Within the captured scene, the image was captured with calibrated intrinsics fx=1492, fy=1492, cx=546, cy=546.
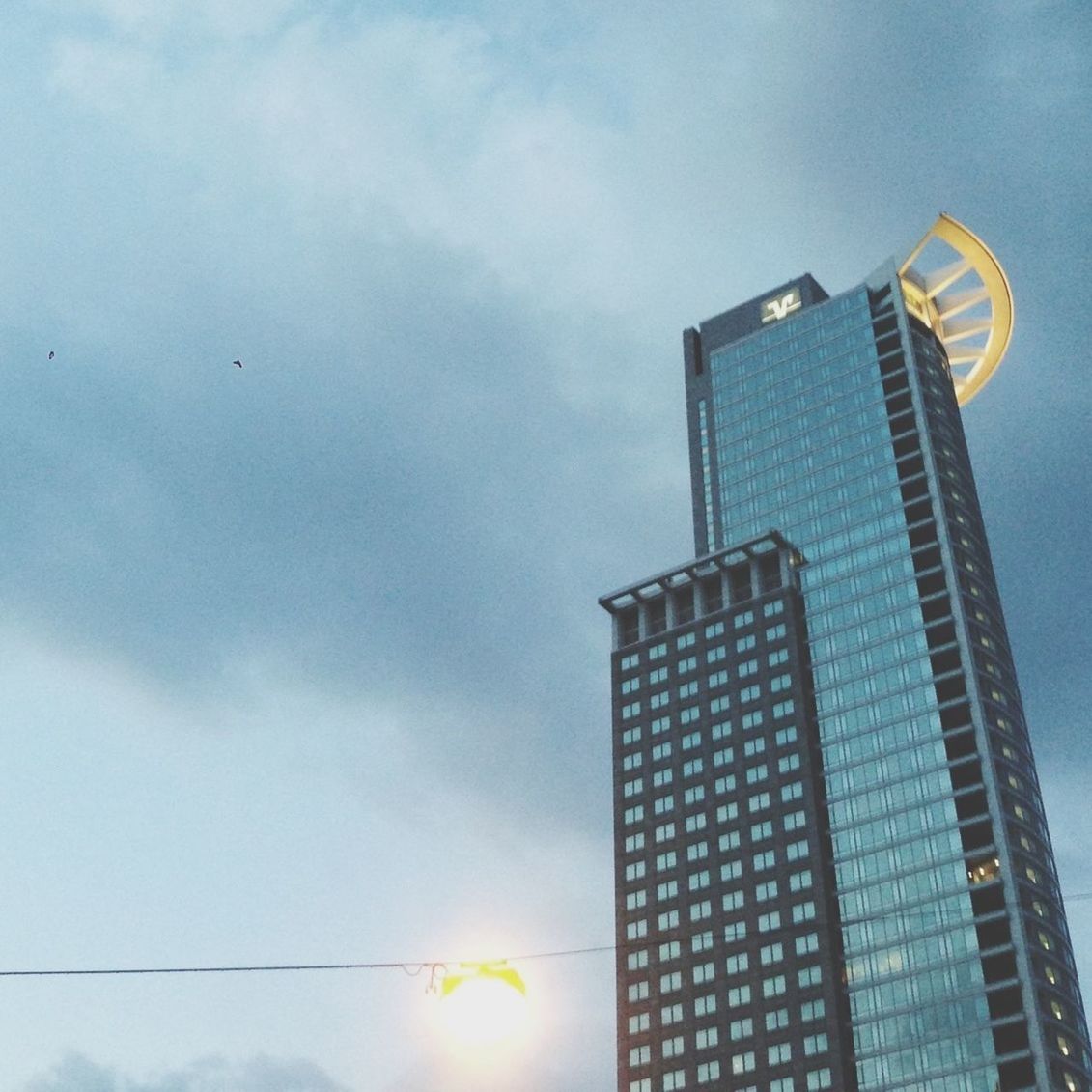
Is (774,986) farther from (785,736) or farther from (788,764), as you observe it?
(785,736)

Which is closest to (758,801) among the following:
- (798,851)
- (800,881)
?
(798,851)

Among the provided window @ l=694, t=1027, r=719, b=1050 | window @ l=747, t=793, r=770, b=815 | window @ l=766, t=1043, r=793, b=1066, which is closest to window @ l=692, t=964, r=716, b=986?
window @ l=694, t=1027, r=719, b=1050

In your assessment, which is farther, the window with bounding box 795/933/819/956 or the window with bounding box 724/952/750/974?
the window with bounding box 724/952/750/974

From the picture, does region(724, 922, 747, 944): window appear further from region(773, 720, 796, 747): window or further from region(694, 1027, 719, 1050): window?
region(773, 720, 796, 747): window

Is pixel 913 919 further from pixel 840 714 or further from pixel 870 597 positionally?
pixel 870 597

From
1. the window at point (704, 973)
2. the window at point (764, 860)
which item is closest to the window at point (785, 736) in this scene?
the window at point (764, 860)

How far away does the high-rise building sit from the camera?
145 meters

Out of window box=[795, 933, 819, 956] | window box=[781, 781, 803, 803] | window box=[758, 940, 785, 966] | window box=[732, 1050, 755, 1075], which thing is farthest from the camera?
window box=[781, 781, 803, 803]

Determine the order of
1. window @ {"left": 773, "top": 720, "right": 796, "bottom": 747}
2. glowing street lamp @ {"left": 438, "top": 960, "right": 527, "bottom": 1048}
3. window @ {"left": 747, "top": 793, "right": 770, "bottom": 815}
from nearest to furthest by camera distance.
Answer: glowing street lamp @ {"left": 438, "top": 960, "right": 527, "bottom": 1048} < window @ {"left": 747, "top": 793, "right": 770, "bottom": 815} < window @ {"left": 773, "top": 720, "right": 796, "bottom": 747}

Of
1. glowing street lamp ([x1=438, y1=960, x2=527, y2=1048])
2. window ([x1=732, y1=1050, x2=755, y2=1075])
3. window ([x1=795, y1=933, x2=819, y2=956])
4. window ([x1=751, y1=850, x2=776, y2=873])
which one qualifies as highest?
window ([x1=751, y1=850, x2=776, y2=873])

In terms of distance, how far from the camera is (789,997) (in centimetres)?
14962

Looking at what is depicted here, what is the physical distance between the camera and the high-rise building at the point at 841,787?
145125 mm

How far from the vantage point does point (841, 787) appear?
16262cm

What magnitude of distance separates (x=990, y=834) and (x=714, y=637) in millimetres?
43617
